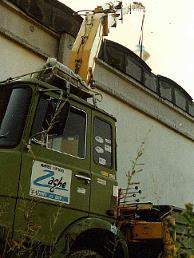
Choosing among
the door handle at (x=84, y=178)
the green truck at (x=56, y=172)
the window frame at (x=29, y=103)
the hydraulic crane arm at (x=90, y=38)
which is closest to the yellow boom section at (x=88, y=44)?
the hydraulic crane arm at (x=90, y=38)

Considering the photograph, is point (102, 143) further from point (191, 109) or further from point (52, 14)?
point (191, 109)

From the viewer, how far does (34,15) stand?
32.8 ft

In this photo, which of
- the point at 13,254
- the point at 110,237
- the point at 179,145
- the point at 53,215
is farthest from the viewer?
the point at 179,145

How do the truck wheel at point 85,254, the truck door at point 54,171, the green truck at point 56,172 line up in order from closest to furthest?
the green truck at point 56,172
the truck door at point 54,171
the truck wheel at point 85,254

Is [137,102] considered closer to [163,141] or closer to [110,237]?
[163,141]

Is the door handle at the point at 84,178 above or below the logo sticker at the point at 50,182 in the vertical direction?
above

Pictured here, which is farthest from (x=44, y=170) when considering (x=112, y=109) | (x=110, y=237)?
(x=112, y=109)

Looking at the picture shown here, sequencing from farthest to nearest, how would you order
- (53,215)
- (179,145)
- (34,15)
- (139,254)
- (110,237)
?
(179,145)
(34,15)
(139,254)
(110,237)
(53,215)

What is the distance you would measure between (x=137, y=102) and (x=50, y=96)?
9.34 metres

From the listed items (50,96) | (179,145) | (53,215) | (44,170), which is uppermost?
(179,145)

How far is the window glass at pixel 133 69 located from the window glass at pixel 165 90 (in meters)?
1.55

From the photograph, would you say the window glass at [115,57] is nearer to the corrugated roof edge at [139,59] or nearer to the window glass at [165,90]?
the corrugated roof edge at [139,59]

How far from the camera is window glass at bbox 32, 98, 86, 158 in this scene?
416 centimetres

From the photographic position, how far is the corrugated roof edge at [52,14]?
988cm
